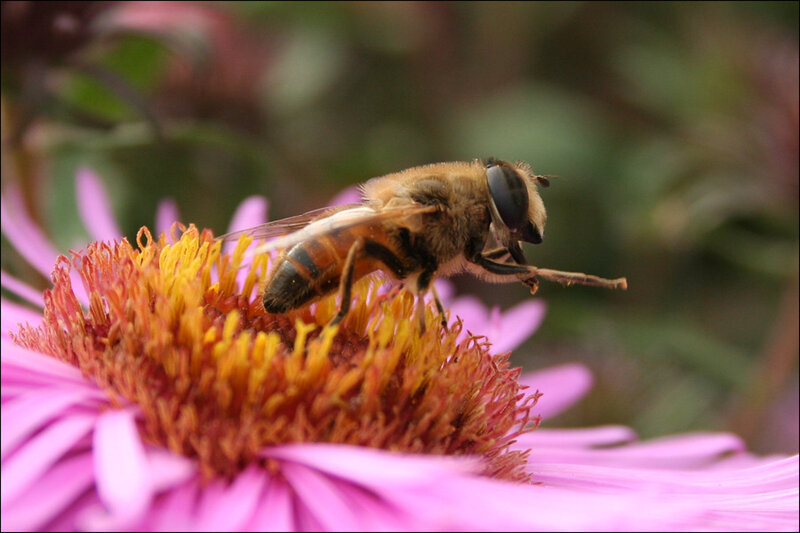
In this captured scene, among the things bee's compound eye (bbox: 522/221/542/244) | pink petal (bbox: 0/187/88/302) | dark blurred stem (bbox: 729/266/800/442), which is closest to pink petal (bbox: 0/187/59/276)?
pink petal (bbox: 0/187/88/302)

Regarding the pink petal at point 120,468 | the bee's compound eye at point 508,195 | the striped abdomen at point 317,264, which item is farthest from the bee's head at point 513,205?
the pink petal at point 120,468

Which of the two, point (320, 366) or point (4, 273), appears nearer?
point (320, 366)

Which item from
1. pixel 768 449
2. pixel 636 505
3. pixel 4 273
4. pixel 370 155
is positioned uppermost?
pixel 370 155

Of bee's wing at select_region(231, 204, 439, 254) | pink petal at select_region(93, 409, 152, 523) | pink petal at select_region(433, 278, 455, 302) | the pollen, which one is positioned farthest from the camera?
pink petal at select_region(433, 278, 455, 302)

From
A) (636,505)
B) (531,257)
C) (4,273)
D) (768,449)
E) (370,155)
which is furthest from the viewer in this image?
(531,257)

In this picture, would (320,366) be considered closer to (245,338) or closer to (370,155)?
(245,338)

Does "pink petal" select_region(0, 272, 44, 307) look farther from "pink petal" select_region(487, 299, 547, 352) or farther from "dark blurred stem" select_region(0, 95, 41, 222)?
"pink petal" select_region(487, 299, 547, 352)

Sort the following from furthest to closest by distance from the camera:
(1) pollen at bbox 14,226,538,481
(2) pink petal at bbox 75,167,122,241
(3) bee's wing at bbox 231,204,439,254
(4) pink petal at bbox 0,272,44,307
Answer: (2) pink petal at bbox 75,167,122,241 → (4) pink petal at bbox 0,272,44,307 → (3) bee's wing at bbox 231,204,439,254 → (1) pollen at bbox 14,226,538,481

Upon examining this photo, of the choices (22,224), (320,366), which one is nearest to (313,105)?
(22,224)

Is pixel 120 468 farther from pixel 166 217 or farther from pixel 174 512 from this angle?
pixel 166 217
